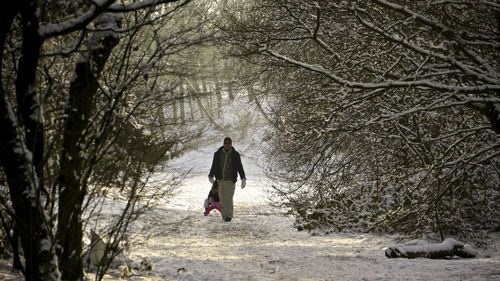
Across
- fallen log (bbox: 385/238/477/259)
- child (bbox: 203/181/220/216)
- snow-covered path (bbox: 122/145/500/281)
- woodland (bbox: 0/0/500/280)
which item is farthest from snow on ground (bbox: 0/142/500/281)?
child (bbox: 203/181/220/216)

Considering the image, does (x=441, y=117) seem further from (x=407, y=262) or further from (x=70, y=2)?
(x=70, y=2)

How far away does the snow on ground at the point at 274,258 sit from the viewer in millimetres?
7477

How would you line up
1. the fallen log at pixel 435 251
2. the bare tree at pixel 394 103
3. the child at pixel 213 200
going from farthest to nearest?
the child at pixel 213 200
the fallen log at pixel 435 251
the bare tree at pixel 394 103

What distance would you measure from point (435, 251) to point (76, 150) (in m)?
6.31

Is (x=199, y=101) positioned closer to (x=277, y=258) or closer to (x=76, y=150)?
(x=277, y=258)

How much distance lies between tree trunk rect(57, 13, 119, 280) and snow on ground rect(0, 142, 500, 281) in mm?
703

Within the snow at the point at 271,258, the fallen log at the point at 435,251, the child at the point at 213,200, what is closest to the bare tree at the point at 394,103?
Answer: the fallen log at the point at 435,251

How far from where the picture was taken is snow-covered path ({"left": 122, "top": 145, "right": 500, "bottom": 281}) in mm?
7555

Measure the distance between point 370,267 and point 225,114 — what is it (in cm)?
3975

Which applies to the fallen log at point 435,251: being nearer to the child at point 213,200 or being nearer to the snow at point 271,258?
the snow at point 271,258

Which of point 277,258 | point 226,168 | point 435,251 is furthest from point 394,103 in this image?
point 226,168

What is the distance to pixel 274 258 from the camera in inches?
357

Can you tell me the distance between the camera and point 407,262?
27.6 ft

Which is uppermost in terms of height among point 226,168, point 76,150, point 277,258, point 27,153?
point 226,168
